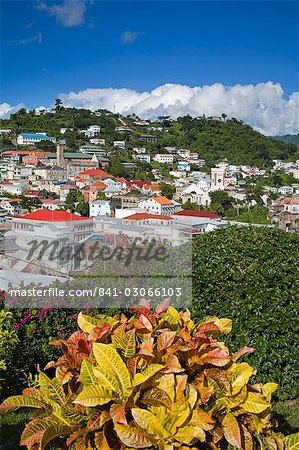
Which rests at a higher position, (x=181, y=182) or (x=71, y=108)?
(x=71, y=108)

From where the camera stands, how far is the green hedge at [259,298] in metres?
2.49

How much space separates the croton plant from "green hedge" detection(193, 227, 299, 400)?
1.26m

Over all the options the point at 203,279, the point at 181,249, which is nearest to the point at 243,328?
the point at 203,279

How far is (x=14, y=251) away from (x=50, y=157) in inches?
1972

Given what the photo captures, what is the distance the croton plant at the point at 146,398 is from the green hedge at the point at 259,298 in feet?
4.15

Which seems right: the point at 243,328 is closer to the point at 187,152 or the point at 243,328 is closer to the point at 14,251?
the point at 14,251

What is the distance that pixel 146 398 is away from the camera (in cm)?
108

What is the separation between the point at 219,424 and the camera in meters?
1.13

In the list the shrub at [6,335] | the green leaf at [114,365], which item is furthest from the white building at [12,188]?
the green leaf at [114,365]

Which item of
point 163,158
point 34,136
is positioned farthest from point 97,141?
point 163,158

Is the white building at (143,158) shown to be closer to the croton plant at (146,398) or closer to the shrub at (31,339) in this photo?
the shrub at (31,339)

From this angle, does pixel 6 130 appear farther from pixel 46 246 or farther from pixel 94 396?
pixel 94 396

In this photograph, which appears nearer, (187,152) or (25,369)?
(25,369)

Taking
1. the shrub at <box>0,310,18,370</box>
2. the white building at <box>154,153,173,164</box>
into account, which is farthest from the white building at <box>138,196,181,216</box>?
the white building at <box>154,153,173,164</box>
